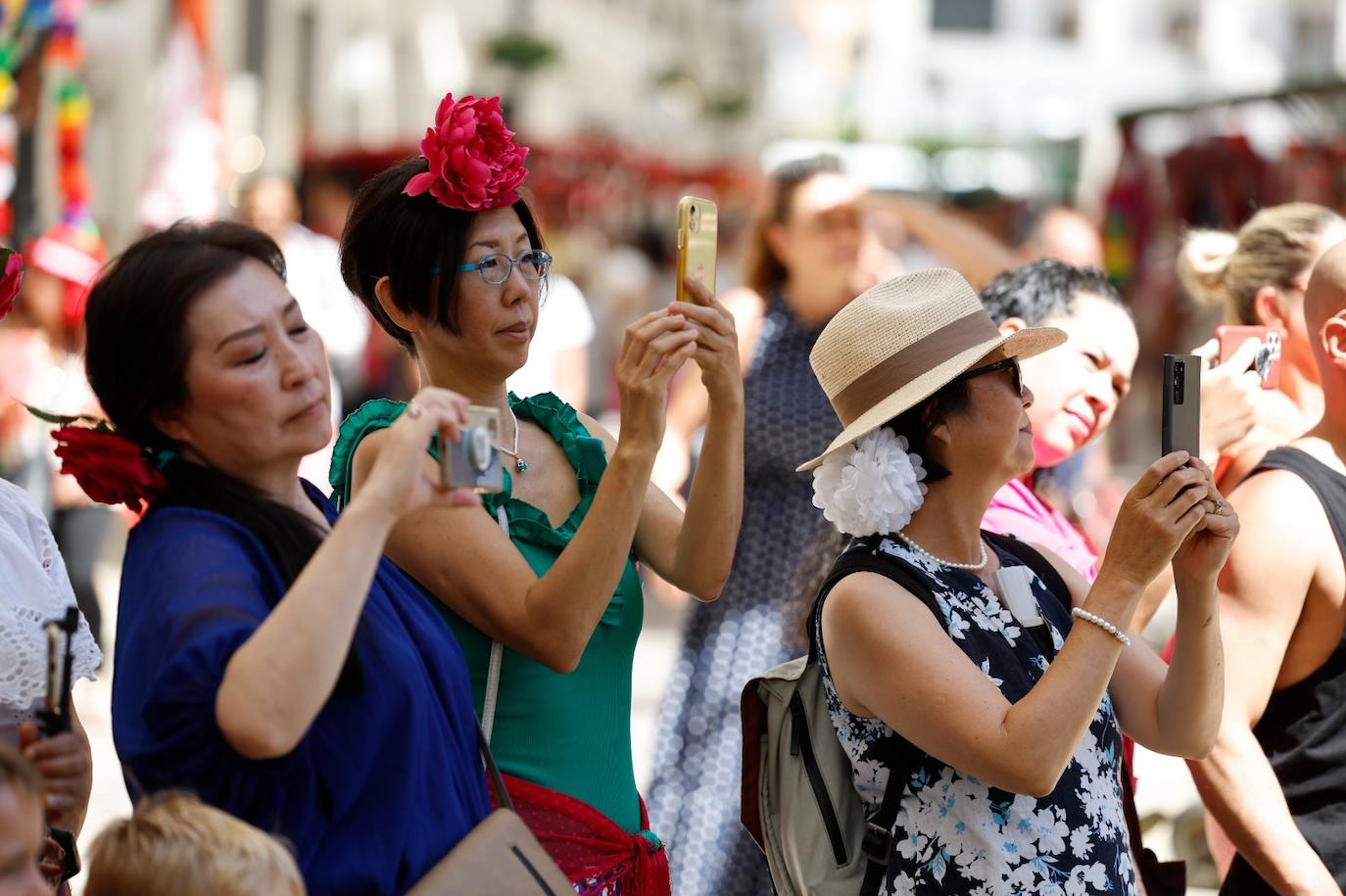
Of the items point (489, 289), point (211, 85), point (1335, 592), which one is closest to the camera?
point (489, 289)

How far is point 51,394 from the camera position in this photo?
6.23m

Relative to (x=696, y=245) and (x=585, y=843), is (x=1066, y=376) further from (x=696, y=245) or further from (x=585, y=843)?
(x=585, y=843)

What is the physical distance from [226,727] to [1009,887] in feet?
3.56

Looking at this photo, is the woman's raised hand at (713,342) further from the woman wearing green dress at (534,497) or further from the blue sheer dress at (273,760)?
the blue sheer dress at (273,760)

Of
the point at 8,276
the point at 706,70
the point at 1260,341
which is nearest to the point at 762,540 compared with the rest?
the point at 1260,341

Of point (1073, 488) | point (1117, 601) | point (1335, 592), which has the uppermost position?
point (1117, 601)

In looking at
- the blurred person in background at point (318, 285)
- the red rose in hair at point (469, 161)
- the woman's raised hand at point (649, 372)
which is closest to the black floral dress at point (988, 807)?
the woman's raised hand at point (649, 372)

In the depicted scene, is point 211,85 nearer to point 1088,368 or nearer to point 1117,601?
point 1088,368

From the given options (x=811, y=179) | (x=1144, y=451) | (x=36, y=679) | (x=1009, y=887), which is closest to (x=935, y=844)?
(x=1009, y=887)

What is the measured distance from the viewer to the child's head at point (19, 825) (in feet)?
5.78

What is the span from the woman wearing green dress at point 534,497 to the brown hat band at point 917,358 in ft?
0.60

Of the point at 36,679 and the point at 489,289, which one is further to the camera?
→ the point at 489,289

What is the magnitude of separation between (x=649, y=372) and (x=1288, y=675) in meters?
1.33

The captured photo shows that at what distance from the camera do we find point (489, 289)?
2551mm
